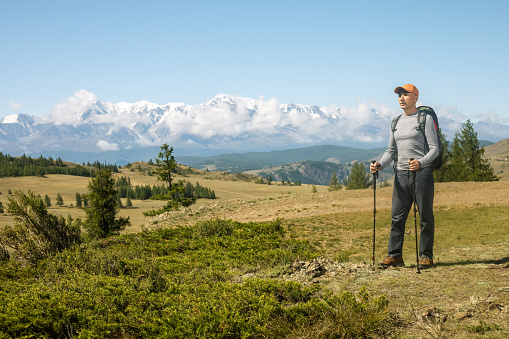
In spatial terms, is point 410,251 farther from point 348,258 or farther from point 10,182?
point 10,182

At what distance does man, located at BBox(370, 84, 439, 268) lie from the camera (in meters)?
6.95

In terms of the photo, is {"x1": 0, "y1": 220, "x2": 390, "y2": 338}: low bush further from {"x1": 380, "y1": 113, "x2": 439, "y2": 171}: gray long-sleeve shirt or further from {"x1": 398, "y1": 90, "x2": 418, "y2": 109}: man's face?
{"x1": 398, "y1": 90, "x2": 418, "y2": 109}: man's face

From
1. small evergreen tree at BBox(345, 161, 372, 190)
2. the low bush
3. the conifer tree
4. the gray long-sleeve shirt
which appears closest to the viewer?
the low bush

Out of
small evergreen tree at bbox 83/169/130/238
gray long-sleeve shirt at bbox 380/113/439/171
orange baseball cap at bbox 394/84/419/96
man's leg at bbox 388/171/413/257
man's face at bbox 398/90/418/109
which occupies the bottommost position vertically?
small evergreen tree at bbox 83/169/130/238

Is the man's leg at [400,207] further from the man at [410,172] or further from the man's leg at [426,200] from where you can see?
the man's leg at [426,200]

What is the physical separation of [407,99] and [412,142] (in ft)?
3.10

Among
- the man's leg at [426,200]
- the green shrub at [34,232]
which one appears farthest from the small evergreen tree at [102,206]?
the man's leg at [426,200]

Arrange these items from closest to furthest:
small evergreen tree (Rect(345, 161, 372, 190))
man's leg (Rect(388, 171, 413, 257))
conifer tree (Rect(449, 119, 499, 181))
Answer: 1. man's leg (Rect(388, 171, 413, 257))
2. conifer tree (Rect(449, 119, 499, 181))
3. small evergreen tree (Rect(345, 161, 372, 190))

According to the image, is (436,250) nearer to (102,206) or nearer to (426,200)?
(426,200)

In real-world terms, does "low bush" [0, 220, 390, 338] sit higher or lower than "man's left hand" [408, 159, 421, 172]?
lower

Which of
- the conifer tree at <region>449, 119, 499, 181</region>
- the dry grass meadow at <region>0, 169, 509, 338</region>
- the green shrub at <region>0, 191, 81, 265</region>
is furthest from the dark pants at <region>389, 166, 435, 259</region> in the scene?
the conifer tree at <region>449, 119, 499, 181</region>

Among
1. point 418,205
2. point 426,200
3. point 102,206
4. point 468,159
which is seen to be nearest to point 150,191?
point 102,206

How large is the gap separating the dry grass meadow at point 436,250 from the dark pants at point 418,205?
0.53 metres

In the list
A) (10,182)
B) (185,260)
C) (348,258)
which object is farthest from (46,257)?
(10,182)
